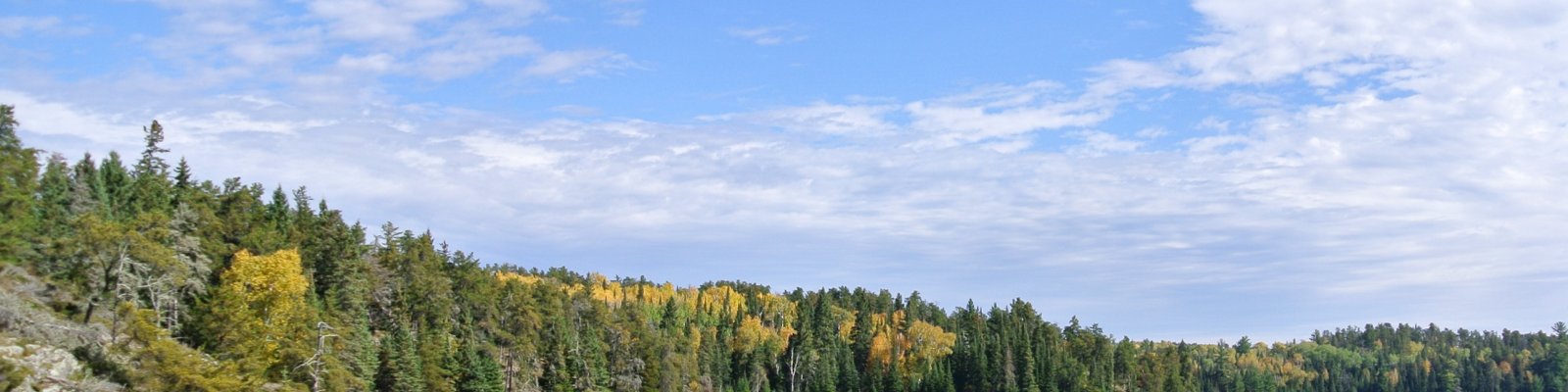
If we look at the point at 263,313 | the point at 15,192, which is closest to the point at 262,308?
the point at 263,313

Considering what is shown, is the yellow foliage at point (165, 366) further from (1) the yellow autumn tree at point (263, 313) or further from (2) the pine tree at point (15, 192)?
(2) the pine tree at point (15, 192)

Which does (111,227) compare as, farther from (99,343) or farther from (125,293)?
(99,343)

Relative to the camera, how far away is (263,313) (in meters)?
77.7

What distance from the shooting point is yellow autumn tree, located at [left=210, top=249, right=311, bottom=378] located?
69438 mm

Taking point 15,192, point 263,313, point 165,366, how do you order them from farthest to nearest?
point 263,313, point 15,192, point 165,366

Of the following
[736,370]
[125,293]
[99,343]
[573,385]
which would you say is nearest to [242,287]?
[125,293]

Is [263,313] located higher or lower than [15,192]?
lower

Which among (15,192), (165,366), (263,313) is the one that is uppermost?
(15,192)

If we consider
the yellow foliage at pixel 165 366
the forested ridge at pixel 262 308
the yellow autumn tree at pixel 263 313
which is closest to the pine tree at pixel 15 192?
the forested ridge at pixel 262 308

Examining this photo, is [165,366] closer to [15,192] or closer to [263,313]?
[263,313]

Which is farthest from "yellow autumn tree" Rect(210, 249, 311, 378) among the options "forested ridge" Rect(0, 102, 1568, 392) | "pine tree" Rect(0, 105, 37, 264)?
"pine tree" Rect(0, 105, 37, 264)

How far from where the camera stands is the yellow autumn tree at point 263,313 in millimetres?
69438

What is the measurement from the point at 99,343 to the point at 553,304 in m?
65.2

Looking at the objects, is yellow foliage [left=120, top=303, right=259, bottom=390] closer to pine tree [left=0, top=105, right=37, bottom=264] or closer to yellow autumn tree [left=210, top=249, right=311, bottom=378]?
yellow autumn tree [left=210, top=249, right=311, bottom=378]
